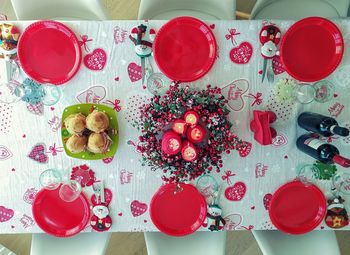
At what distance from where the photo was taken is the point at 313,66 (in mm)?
1429

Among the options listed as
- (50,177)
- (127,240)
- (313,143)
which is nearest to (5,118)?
(50,177)

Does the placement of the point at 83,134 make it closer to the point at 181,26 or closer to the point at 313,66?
the point at 181,26

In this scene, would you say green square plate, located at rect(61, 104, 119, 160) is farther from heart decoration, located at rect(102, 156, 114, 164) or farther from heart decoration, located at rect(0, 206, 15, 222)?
heart decoration, located at rect(0, 206, 15, 222)

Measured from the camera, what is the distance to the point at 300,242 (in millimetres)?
1630

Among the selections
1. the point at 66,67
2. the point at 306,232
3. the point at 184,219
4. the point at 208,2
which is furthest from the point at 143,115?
the point at 306,232

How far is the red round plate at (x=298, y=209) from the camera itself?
1.49 m

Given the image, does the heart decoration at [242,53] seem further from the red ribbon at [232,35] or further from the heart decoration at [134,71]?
the heart decoration at [134,71]

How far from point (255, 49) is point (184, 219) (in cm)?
72

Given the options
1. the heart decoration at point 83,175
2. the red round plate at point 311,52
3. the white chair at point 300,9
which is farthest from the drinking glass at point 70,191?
the white chair at point 300,9

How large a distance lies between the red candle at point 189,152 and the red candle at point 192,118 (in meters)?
0.07

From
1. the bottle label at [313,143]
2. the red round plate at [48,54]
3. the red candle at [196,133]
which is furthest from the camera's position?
the red round plate at [48,54]

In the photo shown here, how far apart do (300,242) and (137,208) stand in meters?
0.72

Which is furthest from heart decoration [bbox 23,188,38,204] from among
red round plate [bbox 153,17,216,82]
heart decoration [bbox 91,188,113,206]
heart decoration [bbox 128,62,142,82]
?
red round plate [bbox 153,17,216,82]

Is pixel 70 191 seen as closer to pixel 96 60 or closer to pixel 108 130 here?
pixel 108 130
